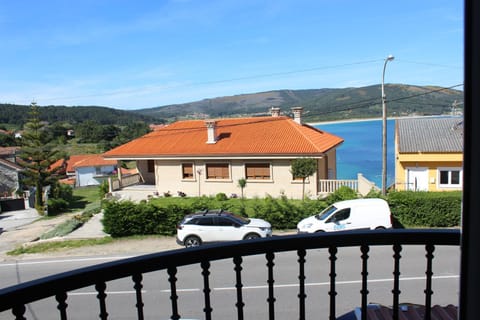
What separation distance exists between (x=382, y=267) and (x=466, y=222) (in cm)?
1004

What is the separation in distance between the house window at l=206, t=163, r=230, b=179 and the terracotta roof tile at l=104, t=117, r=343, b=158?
Result: 852 mm

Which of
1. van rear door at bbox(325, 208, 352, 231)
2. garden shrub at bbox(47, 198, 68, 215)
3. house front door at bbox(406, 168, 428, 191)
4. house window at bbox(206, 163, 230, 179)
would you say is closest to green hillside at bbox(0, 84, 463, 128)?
house front door at bbox(406, 168, 428, 191)

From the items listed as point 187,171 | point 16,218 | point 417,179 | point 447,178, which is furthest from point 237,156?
point 16,218

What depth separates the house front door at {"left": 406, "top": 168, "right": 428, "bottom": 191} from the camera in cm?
2090

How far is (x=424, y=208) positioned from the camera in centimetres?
1563

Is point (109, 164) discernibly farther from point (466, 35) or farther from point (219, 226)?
point (466, 35)

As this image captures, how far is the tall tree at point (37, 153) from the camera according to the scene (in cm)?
3039

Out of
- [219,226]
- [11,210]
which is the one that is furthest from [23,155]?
[219,226]

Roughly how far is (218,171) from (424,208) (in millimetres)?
12558

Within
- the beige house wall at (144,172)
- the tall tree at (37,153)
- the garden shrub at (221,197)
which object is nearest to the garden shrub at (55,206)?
the tall tree at (37,153)

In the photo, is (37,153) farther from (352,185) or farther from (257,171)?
(352,185)

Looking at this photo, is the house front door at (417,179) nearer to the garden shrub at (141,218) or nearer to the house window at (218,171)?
the house window at (218,171)

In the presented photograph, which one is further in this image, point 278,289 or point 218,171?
point 218,171

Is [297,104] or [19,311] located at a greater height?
[297,104]
